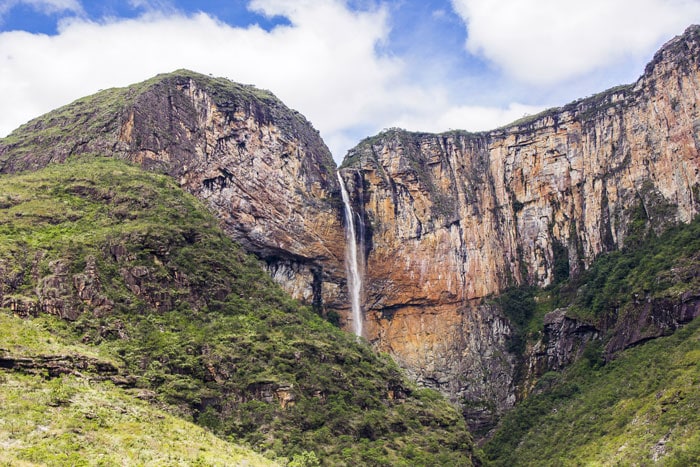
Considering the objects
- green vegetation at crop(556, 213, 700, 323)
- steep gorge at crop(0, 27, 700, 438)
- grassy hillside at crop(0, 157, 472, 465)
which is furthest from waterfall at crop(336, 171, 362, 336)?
green vegetation at crop(556, 213, 700, 323)

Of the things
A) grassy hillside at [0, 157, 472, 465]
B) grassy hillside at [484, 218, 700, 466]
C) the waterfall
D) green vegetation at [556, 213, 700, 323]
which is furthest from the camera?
the waterfall

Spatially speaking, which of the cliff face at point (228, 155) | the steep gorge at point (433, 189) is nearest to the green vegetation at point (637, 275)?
the steep gorge at point (433, 189)

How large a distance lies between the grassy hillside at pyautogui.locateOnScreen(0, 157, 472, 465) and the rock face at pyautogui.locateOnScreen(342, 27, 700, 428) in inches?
583

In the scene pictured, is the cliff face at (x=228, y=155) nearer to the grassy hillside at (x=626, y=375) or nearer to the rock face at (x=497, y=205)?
the rock face at (x=497, y=205)

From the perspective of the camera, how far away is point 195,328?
43156mm

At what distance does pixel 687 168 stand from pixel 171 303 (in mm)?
44212

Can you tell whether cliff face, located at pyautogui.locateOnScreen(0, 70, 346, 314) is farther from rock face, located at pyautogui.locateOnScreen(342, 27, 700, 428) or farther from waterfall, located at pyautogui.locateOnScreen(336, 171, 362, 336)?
rock face, located at pyautogui.locateOnScreen(342, 27, 700, 428)

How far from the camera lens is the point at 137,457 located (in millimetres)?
27625

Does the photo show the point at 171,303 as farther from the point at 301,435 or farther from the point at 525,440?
the point at 525,440

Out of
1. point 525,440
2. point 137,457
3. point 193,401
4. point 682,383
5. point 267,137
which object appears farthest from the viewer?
point 267,137

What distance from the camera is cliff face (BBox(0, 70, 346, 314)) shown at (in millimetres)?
61188

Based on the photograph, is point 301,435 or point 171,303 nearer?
point 301,435

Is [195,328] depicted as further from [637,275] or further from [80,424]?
[637,275]

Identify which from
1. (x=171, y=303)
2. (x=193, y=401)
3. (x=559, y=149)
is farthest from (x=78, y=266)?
(x=559, y=149)
